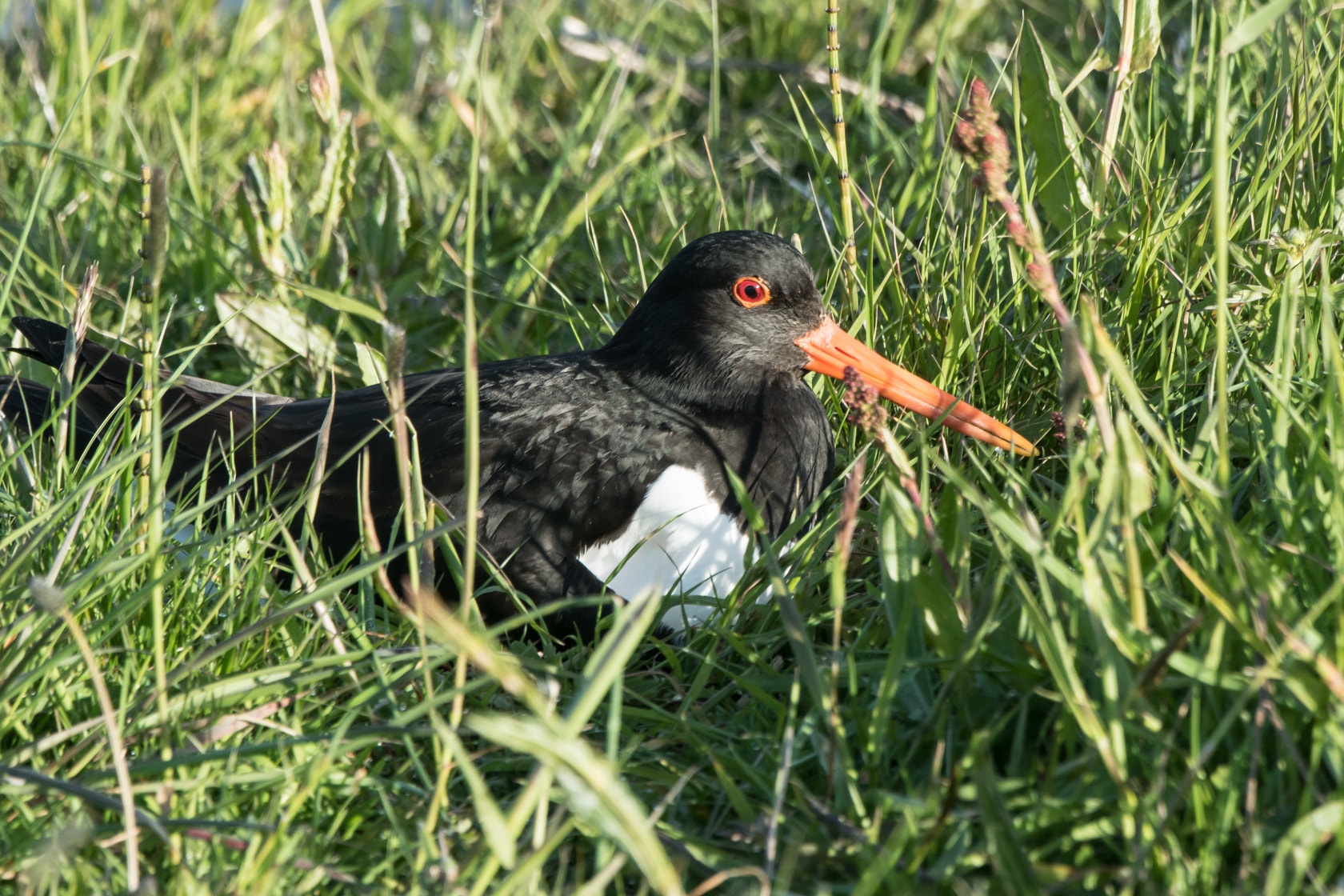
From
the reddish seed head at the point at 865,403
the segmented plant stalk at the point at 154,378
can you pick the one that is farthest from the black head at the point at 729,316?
the segmented plant stalk at the point at 154,378

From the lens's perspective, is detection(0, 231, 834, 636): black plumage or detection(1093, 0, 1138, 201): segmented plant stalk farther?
detection(0, 231, 834, 636): black plumage

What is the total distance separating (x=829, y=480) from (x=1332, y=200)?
1.49 meters

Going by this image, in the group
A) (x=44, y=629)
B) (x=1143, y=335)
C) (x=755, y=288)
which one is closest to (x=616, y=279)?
(x=755, y=288)

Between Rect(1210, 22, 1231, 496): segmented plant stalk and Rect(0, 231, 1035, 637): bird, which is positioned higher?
Rect(1210, 22, 1231, 496): segmented plant stalk

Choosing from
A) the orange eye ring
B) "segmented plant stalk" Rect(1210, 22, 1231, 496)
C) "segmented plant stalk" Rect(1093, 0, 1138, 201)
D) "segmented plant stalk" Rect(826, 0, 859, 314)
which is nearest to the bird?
the orange eye ring

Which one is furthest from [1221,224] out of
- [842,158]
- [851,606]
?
[842,158]

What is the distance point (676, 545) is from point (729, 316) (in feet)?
2.20

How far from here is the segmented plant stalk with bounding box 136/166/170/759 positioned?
1.85 meters

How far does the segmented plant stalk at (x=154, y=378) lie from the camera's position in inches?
72.9

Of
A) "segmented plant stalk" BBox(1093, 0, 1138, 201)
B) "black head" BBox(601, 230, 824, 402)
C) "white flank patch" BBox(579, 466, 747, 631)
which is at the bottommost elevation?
"white flank patch" BBox(579, 466, 747, 631)

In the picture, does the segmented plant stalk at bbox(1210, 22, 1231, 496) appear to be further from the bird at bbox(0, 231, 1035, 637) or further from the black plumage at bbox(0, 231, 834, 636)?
the black plumage at bbox(0, 231, 834, 636)

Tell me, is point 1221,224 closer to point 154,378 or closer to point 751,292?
point 751,292

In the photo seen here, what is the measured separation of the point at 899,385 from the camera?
10.5ft

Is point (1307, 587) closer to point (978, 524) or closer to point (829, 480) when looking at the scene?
point (978, 524)
